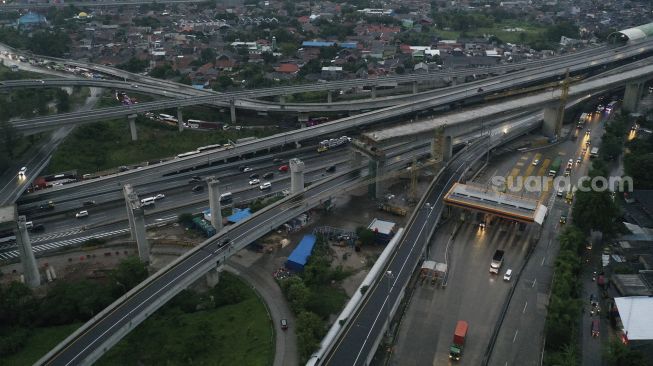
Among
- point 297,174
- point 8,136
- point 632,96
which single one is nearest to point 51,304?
point 297,174

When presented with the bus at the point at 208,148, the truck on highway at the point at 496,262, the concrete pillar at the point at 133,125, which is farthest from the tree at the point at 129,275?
the concrete pillar at the point at 133,125

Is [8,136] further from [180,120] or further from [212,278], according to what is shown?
[212,278]

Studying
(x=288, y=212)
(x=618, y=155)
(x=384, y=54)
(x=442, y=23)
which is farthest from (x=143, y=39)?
(x=618, y=155)

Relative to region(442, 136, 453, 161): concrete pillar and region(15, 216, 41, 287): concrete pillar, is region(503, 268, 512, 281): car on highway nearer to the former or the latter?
region(442, 136, 453, 161): concrete pillar

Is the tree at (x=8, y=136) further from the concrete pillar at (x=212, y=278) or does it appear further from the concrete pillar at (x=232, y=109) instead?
the concrete pillar at (x=212, y=278)

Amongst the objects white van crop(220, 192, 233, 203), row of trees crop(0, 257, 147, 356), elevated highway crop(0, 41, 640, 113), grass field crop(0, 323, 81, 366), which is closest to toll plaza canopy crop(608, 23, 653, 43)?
elevated highway crop(0, 41, 640, 113)

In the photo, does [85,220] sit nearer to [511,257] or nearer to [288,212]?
[288,212]
